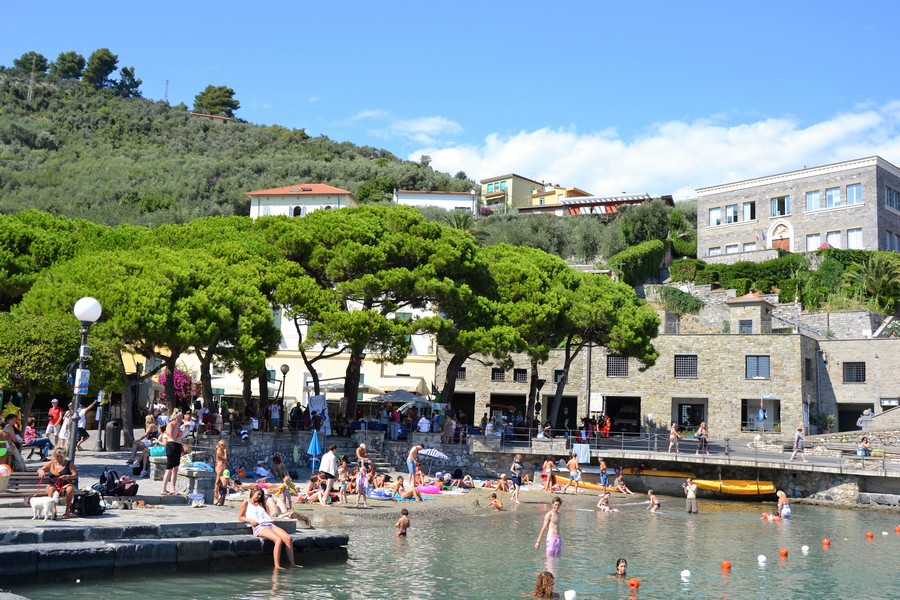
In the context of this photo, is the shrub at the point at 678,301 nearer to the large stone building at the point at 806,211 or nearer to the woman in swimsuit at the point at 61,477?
the large stone building at the point at 806,211

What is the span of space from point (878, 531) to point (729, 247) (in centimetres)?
3953

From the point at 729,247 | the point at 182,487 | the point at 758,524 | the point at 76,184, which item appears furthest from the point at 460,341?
the point at 76,184

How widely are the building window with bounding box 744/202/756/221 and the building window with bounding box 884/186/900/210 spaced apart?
8720mm

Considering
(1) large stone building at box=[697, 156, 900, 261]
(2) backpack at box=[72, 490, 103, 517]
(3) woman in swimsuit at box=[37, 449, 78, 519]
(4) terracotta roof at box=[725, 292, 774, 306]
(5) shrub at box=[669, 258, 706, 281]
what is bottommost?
(2) backpack at box=[72, 490, 103, 517]

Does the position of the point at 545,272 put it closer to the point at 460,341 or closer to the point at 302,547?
the point at 460,341

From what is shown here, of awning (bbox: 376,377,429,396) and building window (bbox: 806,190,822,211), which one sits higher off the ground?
building window (bbox: 806,190,822,211)

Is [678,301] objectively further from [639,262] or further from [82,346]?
[82,346]

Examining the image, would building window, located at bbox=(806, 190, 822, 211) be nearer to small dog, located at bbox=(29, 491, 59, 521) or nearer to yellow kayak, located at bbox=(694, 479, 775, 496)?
yellow kayak, located at bbox=(694, 479, 775, 496)

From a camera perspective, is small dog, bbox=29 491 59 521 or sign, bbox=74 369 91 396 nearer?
small dog, bbox=29 491 59 521

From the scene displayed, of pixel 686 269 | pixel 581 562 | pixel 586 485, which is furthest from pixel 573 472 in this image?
pixel 686 269

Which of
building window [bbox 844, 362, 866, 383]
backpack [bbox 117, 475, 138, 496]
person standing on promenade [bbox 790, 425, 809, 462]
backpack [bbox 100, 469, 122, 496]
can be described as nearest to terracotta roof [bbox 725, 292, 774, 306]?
building window [bbox 844, 362, 866, 383]

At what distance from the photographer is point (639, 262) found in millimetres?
57281

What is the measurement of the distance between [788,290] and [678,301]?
6.80 metres

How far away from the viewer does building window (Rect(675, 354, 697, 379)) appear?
4466 cm
